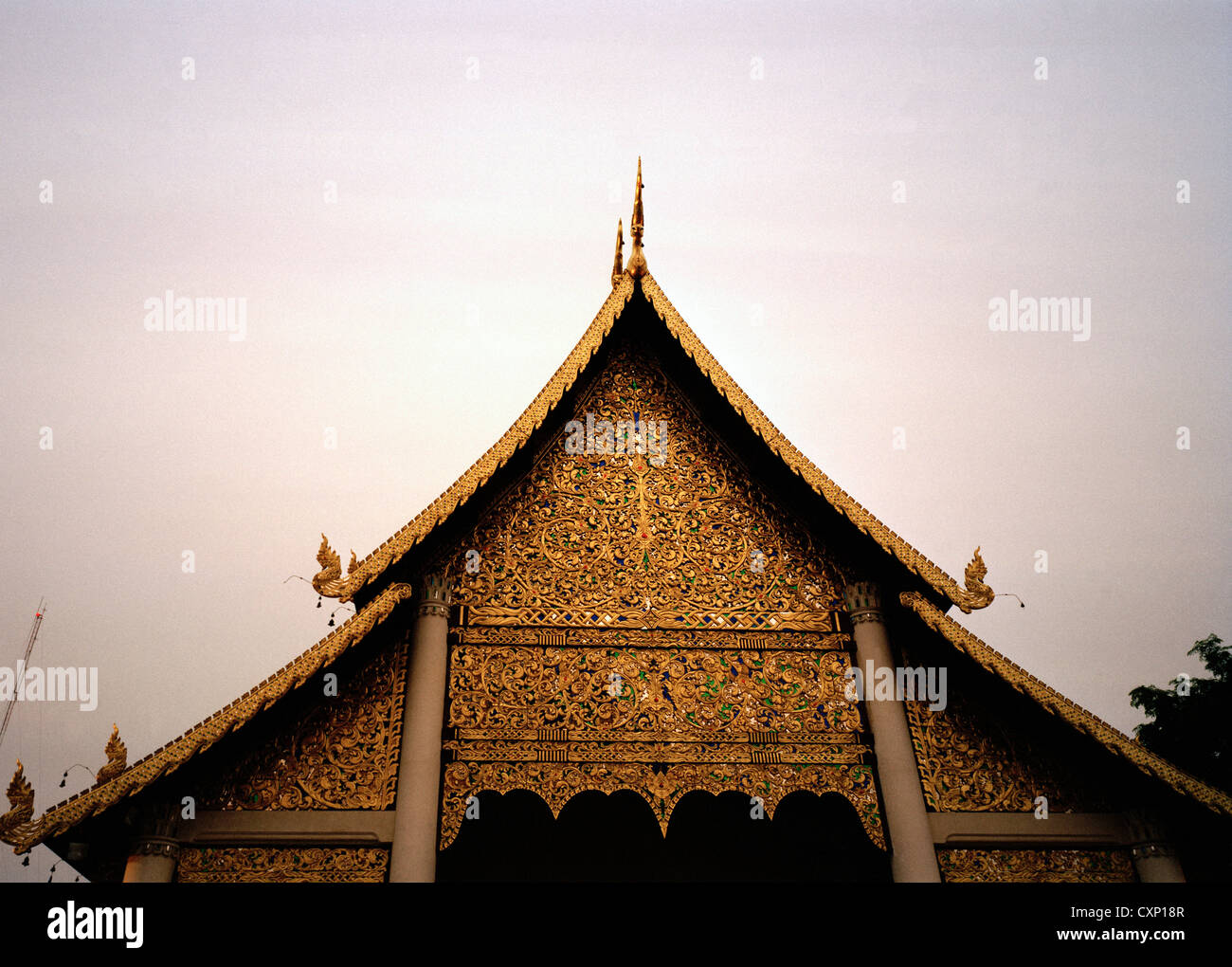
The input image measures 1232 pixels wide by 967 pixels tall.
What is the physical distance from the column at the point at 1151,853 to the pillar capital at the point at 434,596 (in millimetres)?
4414

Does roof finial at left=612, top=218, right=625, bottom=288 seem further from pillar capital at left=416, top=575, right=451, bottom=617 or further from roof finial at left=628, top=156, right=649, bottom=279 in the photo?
pillar capital at left=416, top=575, right=451, bottom=617

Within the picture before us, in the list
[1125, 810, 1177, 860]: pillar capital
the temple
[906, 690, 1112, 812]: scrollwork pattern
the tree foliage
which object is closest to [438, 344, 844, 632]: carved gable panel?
the temple

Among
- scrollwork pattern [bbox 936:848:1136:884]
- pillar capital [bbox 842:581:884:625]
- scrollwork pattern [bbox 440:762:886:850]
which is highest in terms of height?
Result: pillar capital [bbox 842:581:884:625]

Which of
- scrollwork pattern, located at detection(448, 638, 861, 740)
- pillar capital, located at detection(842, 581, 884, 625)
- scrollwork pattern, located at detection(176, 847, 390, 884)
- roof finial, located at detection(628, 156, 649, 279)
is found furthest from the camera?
roof finial, located at detection(628, 156, 649, 279)

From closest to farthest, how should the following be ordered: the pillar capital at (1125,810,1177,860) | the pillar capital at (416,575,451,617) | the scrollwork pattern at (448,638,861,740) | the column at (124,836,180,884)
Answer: the column at (124,836,180,884)
the pillar capital at (1125,810,1177,860)
the scrollwork pattern at (448,638,861,740)
the pillar capital at (416,575,451,617)

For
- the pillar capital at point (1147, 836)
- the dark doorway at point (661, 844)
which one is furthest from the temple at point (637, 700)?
the dark doorway at point (661, 844)

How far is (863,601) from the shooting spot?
6617 millimetres

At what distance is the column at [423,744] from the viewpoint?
17.5 ft

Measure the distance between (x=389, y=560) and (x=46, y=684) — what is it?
3872 millimetres

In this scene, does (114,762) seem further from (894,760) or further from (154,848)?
(894,760)

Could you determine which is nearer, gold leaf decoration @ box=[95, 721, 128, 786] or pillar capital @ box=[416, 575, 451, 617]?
gold leaf decoration @ box=[95, 721, 128, 786]

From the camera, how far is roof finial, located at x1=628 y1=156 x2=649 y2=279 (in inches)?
Answer: 291

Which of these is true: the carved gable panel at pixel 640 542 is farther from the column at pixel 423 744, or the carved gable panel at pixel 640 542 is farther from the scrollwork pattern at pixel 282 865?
the scrollwork pattern at pixel 282 865
